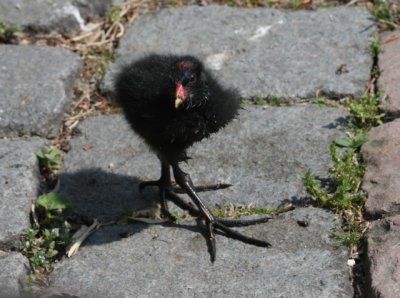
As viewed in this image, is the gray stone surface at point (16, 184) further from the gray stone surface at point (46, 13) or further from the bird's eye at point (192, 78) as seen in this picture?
the gray stone surface at point (46, 13)

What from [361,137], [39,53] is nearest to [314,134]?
[361,137]

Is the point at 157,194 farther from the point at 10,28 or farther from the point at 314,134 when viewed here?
the point at 10,28

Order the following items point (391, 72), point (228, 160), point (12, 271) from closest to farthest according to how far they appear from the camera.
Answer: point (12, 271) < point (228, 160) < point (391, 72)

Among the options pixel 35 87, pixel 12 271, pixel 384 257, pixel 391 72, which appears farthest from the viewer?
pixel 35 87

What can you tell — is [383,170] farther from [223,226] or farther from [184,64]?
[184,64]

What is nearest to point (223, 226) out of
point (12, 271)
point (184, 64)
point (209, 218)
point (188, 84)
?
point (209, 218)

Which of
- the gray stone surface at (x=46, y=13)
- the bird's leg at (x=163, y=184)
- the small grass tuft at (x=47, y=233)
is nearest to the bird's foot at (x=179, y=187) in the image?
the bird's leg at (x=163, y=184)

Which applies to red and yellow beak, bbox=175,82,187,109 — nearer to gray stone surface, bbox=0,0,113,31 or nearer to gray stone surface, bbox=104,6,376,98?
gray stone surface, bbox=104,6,376,98
